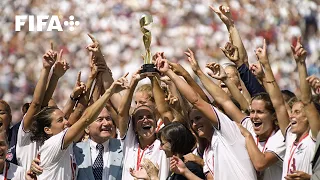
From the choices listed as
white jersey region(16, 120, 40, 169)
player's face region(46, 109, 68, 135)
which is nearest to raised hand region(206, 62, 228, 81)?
player's face region(46, 109, 68, 135)

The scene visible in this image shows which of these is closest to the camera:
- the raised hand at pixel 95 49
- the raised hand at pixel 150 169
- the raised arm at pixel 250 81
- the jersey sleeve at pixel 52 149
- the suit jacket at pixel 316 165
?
the suit jacket at pixel 316 165

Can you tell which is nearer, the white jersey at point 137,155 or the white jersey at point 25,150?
the white jersey at point 137,155

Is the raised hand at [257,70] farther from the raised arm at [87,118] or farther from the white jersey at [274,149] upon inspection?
the raised arm at [87,118]

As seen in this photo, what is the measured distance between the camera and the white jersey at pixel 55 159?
664 centimetres

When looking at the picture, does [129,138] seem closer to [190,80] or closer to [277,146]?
[190,80]

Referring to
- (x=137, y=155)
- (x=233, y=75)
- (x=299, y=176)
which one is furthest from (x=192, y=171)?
(x=233, y=75)

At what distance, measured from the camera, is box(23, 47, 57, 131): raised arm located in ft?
23.5

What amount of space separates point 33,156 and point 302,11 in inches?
216

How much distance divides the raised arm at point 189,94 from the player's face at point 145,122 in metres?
0.42

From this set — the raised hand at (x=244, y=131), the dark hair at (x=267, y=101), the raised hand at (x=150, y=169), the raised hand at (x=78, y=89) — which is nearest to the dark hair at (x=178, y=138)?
the raised hand at (x=150, y=169)

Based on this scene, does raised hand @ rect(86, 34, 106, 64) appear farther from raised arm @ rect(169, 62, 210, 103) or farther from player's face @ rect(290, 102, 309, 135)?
player's face @ rect(290, 102, 309, 135)

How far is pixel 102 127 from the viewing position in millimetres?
7023

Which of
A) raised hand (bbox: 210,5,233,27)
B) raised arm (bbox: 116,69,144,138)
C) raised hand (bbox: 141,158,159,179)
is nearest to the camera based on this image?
raised hand (bbox: 141,158,159,179)

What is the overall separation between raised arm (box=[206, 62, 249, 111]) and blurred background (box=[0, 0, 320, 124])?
14.2 ft
